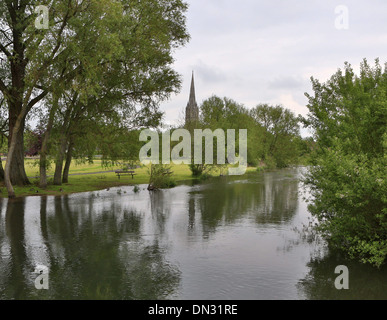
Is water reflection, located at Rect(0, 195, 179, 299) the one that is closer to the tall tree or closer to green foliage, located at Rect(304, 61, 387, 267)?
green foliage, located at Rect(304, 61, 387, 267)

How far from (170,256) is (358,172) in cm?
648

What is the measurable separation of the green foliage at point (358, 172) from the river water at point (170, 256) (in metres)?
0.93

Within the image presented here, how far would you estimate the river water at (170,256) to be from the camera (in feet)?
31.8

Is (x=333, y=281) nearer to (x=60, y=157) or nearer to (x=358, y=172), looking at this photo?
(x=358, y=172)

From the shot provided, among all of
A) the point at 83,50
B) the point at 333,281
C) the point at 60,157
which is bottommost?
the point at 333,281

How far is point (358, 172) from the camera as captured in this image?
11.3 metres

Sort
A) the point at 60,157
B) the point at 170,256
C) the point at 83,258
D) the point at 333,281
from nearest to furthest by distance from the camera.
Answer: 1. the point at 333,281
2. the point at 83,258
3. the point at 170,256
4. the point at 60,157

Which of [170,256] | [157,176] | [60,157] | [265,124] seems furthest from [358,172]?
[265,124]

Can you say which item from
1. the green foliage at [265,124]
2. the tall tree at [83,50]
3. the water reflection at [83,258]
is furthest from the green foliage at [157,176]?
the green foliage at [265,124]

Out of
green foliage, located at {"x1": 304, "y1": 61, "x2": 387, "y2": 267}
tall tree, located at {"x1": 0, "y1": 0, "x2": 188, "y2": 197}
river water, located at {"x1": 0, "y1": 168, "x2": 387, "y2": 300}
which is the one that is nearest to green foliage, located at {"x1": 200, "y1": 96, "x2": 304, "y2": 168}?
tall tree, located at {"x1": 0, "y1": 0, "x2": 188, "y2": 197}

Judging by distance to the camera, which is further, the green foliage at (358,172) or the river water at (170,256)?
the green foliage at (358,172)

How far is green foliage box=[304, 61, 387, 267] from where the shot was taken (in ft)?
35.9

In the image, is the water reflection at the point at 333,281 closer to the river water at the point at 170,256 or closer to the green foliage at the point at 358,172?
the river water at the point at 170,256
